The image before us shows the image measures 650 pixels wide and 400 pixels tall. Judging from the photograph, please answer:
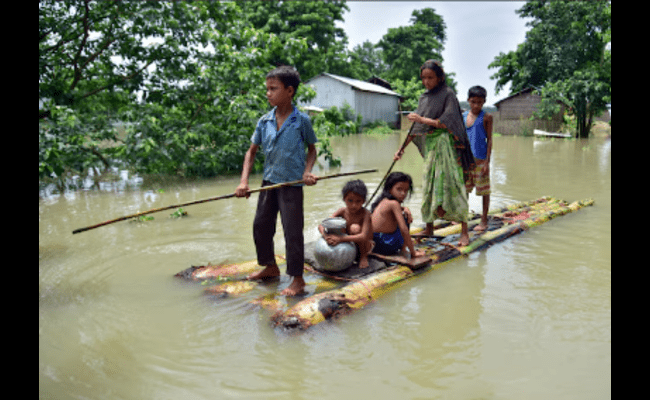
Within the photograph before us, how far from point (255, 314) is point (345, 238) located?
954 mm

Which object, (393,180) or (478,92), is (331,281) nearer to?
(393,180)

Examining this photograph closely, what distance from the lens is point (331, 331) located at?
3102mm

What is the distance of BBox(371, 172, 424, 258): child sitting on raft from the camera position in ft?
13.1

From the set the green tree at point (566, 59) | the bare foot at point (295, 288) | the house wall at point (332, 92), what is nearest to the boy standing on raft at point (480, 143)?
the bare foot at point (295, 288)

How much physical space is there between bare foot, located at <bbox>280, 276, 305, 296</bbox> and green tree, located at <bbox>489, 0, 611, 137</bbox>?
22841 mm

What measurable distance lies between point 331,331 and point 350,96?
85.0ft

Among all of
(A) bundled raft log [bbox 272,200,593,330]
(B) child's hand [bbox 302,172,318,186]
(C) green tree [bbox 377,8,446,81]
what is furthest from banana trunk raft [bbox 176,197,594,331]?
(C) green tree [bbox 377,8,446,81]

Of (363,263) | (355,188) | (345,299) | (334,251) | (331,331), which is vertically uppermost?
(355,188)

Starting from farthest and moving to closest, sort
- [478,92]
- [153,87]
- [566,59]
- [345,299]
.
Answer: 1. [566,59]
2. [153,87]
3. [478,92]
4. [345,299]

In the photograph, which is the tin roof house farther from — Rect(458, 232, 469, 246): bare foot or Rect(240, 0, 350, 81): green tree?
Rect(458, 232, 469, 246): bare foot

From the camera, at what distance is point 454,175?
4.63m

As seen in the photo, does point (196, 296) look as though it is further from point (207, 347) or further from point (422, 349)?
point (422, 349)

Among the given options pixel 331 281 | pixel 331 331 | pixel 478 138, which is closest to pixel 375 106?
pixel 478 138
